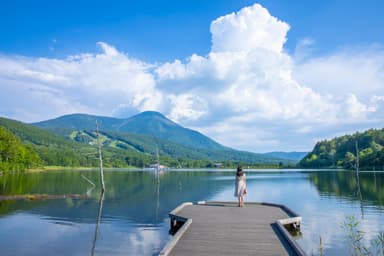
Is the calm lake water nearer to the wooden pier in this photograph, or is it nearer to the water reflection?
the wooden pier

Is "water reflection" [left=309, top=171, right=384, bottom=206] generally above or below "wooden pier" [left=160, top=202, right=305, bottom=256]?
below

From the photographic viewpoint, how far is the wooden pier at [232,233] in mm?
11367

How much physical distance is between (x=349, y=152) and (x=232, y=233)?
5631 inches

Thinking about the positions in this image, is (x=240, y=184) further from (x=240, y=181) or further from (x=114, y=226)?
(x=114, y=226)

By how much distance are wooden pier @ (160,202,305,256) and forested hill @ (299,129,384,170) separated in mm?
107613

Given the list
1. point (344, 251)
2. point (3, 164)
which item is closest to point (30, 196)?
point (344, 251)

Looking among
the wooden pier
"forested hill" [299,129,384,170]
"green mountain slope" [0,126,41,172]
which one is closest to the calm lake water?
the wooden pier

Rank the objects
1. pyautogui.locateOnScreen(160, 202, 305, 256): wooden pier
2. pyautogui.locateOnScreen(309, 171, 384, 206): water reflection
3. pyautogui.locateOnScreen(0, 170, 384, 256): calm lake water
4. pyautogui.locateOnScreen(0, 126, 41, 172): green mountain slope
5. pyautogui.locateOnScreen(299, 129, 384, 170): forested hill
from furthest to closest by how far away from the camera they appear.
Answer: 1. pyautogui.locateOnScreen(299, 129, 384, 170): forested hill
2. pyautogui.locateOnScreen(0, 126, 41, 172): green mountain slope
3. pyautogui.locateOnScreen(309, 171, 384, 206): water reflection
4. pyautogui.locateOnScreen(0, 170, 384, 256): calm lake water
5. pyautogui.locateOnScreen(160, 202, 305, 256): wooden pier

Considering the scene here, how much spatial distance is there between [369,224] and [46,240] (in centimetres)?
1832

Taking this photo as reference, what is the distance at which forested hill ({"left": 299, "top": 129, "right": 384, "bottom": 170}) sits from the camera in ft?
388

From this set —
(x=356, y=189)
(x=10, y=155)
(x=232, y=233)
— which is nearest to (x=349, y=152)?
(x=356, y=189)

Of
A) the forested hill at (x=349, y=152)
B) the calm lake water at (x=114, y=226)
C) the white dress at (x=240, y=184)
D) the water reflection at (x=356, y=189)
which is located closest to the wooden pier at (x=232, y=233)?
the white dress at (x=240, y=184)

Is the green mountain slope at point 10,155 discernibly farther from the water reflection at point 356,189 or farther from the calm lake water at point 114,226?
the water reflection at point 356,189

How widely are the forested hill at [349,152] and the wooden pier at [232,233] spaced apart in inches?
4237
